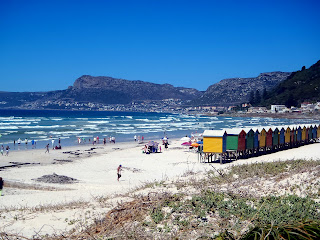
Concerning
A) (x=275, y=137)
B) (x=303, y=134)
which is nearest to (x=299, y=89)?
(x=303, y=134)

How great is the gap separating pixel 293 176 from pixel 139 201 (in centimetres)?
452

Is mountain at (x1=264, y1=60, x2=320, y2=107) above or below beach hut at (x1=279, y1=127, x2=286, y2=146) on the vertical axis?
above

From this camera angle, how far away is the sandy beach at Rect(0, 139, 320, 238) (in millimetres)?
6988

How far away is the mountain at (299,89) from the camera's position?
13500 cm

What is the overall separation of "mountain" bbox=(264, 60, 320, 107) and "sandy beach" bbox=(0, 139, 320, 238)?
399 feet

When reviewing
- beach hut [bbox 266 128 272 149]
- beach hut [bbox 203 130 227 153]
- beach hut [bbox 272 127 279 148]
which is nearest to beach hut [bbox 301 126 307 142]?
beach hut [bbox 272 127 279 148]

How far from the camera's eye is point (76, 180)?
53.6 ft

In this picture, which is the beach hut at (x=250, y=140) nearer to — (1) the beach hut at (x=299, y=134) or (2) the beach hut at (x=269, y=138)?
(2) the beach hut at (x=269, y=138)

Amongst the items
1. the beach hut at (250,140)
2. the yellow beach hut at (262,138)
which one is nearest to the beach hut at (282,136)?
the yellow beach hut at (262,138)

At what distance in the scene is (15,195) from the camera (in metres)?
12.5

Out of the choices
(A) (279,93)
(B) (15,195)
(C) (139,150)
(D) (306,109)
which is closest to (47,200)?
(B) (15,195)

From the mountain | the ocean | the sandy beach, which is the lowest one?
the ocean

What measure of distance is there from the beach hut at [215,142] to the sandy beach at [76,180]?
919 millimetres

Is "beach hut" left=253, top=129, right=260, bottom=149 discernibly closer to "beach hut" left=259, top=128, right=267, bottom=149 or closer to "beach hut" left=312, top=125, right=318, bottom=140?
"beach hut" left=259, top=128, right=267, bottom=149
